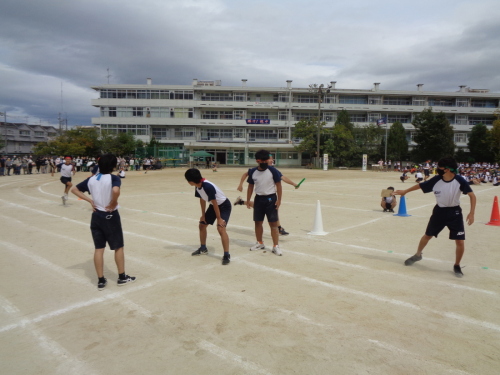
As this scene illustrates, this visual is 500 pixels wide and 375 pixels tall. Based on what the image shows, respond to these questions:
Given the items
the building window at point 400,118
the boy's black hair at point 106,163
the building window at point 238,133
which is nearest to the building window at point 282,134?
the building window at point 238,133

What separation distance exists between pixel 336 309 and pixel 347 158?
53652 mm

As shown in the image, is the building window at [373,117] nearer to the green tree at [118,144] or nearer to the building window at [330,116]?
the building window at [330,116]

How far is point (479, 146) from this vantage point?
5712 cm

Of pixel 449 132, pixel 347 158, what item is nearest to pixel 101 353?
pixel 347 158

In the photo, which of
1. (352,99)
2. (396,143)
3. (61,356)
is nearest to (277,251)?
(61,356)

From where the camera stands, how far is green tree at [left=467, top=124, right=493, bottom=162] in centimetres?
5644

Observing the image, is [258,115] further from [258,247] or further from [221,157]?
[258,247]

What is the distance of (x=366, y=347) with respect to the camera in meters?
3.18

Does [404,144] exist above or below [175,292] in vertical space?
above

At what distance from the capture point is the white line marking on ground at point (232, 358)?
2.85 meters

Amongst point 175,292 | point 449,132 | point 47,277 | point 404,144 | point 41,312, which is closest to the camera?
point 41,312

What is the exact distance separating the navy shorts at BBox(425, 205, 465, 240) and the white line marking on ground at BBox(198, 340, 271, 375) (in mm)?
3864

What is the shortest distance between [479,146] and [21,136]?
341 ft

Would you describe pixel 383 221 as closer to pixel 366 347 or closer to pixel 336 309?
pixel 336 309
